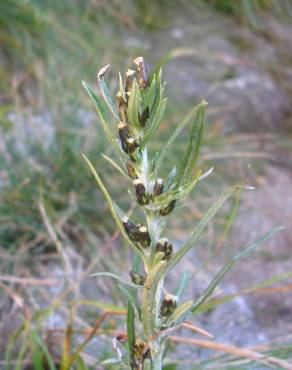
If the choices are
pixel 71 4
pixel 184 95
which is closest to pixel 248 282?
pixel 184 95

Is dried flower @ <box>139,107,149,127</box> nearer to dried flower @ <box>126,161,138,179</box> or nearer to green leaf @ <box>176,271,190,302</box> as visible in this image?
dried flower @ <box>126,161,138,179</box>

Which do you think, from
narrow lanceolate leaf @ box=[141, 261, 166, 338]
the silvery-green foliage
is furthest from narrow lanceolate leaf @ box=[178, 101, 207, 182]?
narrow lanceolate leaf @ box=[141, 261, 166, 338]

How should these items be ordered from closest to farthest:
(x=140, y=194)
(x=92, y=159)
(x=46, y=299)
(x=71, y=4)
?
1. (x=140, y=194)
2. (x=46, y=299)
3. (x=92, y=159)
4. (x=71, y=4)

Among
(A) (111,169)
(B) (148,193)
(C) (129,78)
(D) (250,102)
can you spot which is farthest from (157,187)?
(D) (250,102)

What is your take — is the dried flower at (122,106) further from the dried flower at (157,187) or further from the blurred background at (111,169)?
the blurred background at (111,169)

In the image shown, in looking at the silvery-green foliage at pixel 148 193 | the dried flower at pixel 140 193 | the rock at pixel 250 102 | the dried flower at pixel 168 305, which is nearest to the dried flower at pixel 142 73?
the silvery-green foliage at pixel 148 193

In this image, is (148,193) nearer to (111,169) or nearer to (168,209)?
(168,209)

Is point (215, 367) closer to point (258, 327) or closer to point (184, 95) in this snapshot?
point (258, 327)

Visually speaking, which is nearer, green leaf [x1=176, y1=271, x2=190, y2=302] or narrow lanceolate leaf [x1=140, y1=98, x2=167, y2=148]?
narrow lanceolate leaf [x1=140, y1=98, x2=167, y2=148]
